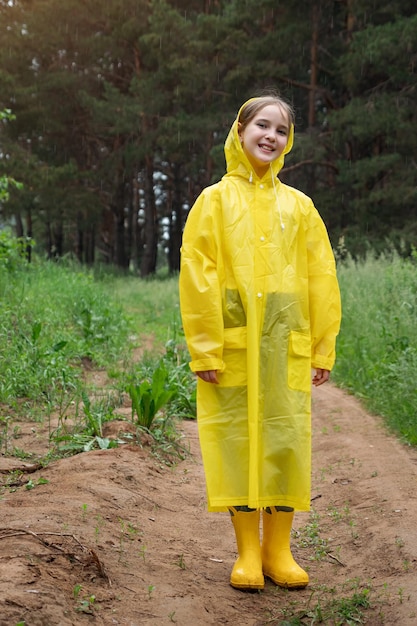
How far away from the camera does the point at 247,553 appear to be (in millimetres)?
3334

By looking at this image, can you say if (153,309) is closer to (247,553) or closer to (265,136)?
(265,136)

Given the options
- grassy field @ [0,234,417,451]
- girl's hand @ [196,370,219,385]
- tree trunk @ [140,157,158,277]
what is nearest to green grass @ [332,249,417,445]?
grassy field @ [0,234,417,451]

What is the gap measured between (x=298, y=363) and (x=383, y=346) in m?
4.67

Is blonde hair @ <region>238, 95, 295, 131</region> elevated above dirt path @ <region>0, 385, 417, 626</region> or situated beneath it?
elevated above

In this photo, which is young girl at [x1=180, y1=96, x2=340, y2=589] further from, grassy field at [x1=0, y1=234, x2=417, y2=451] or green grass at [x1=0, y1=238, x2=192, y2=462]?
grassy field at [x1=0, y1=234, x2=417, y2=451]

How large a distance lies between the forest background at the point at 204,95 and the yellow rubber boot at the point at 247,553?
1278cm

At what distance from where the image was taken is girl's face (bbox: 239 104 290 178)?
343 centimetres

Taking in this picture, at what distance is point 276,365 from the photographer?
10.7ft

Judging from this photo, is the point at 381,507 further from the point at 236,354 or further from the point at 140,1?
the point at 140,1

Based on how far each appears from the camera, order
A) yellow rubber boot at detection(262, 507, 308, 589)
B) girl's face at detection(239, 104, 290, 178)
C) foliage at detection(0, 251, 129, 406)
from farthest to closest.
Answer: foliage at detection(0, 251, 129, 406), girl's face at detection(239, 104, 290, 178), yellow rubber boot at detection(262, 507, 308, 589)

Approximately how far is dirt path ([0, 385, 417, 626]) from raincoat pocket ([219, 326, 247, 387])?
88cm

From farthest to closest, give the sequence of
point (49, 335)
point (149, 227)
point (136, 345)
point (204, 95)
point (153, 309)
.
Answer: point (149, 227), point (204, 95), point (153, 309), point (136, 345), point (49, 335)

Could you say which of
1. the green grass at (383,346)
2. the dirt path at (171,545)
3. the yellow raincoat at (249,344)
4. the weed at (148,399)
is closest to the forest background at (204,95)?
the green grass at (383,346)

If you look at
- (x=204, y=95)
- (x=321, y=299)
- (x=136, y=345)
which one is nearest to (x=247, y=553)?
(x=321, y=299)
